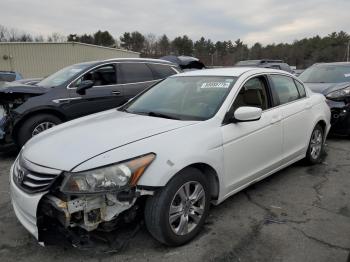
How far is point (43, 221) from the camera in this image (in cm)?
278

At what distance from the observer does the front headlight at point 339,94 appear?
22.5ft

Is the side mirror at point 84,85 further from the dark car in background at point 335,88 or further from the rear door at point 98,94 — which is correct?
the dark car in background at point 335,88

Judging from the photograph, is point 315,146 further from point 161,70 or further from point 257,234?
point 161,70

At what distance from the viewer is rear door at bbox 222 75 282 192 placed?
350cm

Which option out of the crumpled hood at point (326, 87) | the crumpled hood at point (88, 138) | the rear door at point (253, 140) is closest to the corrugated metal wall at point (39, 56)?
the crumpled hood at point (326, 87)

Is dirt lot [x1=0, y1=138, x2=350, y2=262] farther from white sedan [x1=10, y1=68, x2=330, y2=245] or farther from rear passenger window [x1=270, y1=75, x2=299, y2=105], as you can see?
rear passenger window [x1=270, y1=75, x2=299, y2=105]

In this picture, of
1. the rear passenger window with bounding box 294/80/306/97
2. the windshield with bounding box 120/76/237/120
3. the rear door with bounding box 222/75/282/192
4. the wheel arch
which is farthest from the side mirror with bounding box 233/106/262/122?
the rear passenger window with bounding box 294/80/306/97

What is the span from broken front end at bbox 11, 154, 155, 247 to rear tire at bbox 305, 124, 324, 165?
3138 millimetres

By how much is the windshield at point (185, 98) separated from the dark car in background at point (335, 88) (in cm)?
375

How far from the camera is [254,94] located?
4082mm

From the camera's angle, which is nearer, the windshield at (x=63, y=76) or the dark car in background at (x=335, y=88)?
the windshield at (x=63, y=76)

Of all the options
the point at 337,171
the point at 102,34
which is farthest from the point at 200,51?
the point at 337,171

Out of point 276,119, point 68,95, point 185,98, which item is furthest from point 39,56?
point 276,119

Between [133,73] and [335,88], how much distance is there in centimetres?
403
